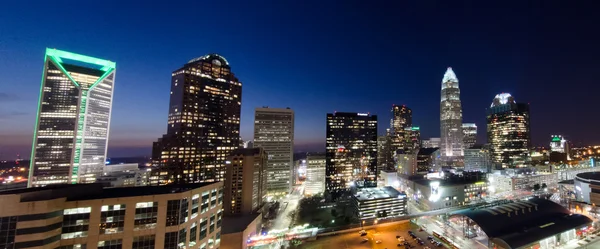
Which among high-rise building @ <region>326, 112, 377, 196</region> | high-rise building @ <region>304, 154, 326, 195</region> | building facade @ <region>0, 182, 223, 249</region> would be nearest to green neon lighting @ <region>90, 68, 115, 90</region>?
building facade @ <region>0, 182, 223, 249</region>

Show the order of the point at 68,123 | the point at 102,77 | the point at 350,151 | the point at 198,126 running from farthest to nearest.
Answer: the point at 350,151, the point at 198,126, the point at 102,77, the point at 68,123

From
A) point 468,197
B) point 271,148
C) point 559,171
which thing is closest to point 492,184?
A: point 468,197

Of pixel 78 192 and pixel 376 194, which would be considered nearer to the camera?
pixel 78 192

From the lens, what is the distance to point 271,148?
395 ft

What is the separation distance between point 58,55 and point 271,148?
293 ft

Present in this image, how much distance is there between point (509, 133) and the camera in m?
176

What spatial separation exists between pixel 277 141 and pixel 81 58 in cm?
8752

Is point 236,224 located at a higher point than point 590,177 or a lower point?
lower

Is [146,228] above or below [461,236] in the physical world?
above

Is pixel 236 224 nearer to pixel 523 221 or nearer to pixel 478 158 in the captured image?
pixel 523 221

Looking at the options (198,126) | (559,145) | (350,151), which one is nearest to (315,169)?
(350,151)

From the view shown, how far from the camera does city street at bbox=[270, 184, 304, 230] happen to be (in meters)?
73.7

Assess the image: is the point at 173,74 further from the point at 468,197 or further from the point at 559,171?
the point at 559,171

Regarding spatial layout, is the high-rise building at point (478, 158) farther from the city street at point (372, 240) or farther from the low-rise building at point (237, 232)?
the low-rise building at point (237, 232)
